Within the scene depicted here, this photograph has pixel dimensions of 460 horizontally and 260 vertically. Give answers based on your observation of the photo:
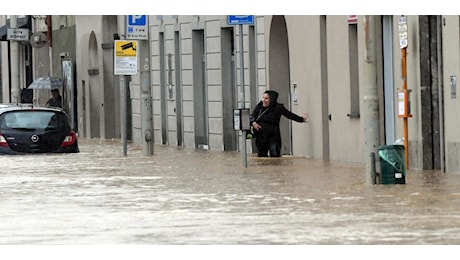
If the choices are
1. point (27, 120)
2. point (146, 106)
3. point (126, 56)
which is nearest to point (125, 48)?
point (126, 56)

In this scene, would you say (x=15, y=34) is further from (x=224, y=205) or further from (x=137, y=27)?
(x=224, y=205)

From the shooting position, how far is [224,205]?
18.3m

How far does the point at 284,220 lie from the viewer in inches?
628

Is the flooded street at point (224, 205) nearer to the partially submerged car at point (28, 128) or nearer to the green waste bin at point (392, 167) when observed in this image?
the green waste bin at point (392, 167)

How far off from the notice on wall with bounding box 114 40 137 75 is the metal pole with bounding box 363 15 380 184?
42.8 ft

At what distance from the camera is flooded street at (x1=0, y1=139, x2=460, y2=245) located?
14.3 metres

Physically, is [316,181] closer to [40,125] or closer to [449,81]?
[449,81]

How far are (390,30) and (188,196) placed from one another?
27.5ft

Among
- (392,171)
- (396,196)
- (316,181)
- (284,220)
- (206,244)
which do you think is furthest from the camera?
(316,181)

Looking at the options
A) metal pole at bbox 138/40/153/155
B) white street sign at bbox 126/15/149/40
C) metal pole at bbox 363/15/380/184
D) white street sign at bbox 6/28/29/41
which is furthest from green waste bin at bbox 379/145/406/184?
white street sign at bbox 6/28/29/41

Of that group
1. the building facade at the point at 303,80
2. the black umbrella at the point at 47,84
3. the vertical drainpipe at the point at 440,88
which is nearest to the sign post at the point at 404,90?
the building facade at the point at 303,80

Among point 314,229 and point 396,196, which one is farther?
point 396,196

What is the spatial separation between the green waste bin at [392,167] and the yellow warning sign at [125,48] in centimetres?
1368

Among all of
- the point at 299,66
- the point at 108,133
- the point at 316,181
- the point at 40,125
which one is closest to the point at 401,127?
the point at 316,181
